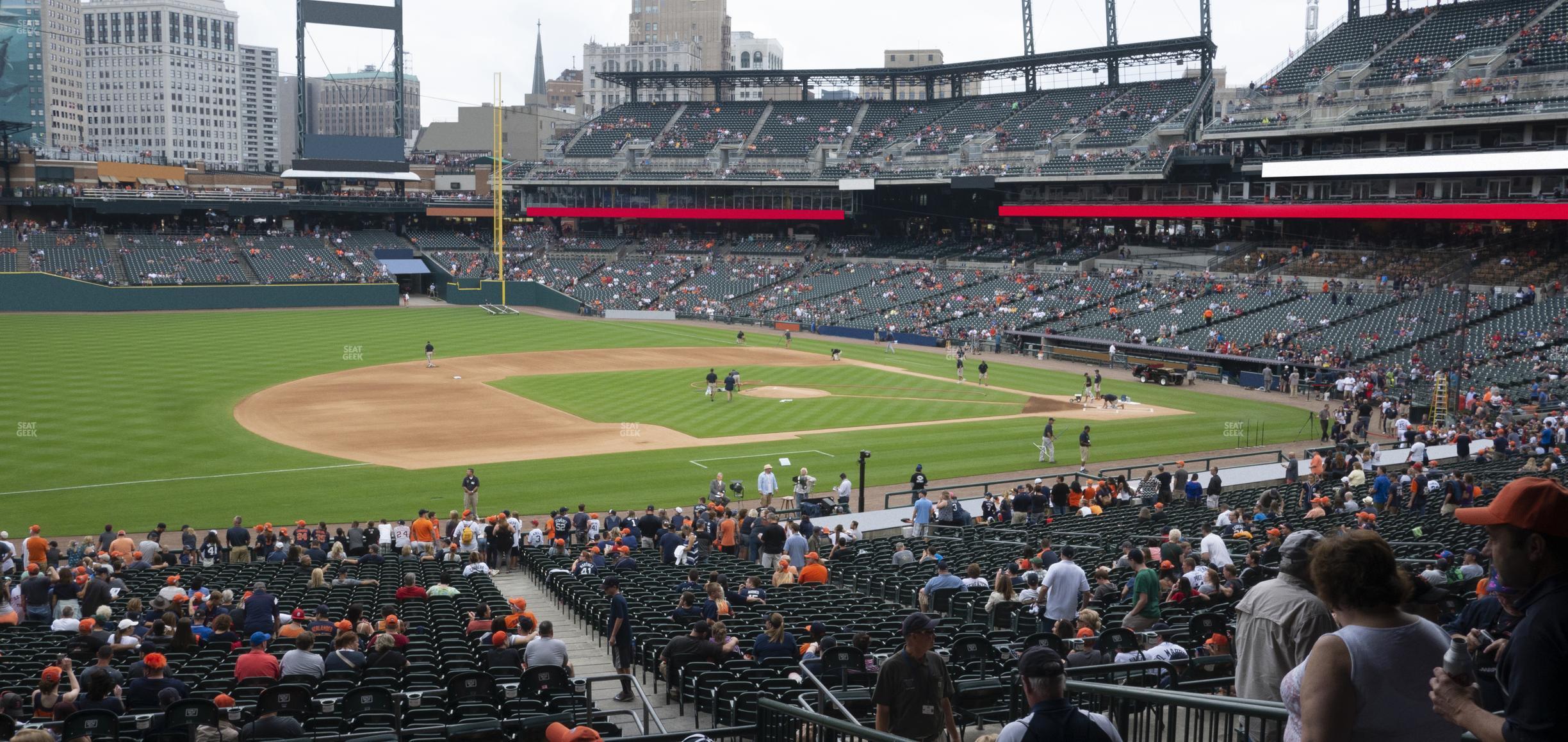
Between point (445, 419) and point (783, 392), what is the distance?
43.7ft

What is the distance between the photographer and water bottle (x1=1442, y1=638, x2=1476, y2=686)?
354 centimetres

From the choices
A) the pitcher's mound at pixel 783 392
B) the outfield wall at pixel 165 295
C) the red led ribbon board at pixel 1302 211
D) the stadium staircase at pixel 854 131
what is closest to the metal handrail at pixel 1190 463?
the pitcher's mound at pixel 783 392

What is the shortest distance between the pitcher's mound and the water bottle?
3996cm

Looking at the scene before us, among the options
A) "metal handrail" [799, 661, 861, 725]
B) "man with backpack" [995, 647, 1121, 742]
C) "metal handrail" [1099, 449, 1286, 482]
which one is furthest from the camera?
"metal handrail" [1099, 449, 1286, 482]

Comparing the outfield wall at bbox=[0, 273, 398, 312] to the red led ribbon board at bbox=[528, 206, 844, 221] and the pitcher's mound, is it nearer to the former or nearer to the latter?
the red led ribbon board at bbox=[528, 206, 844, 221]

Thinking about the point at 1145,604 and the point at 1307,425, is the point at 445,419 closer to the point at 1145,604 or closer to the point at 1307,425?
the point at 1307,425

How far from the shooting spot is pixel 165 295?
239 feet

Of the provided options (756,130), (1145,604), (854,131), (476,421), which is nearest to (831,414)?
(476,421)

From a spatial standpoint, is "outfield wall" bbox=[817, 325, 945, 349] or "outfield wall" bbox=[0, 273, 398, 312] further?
"outfield wall" bbox=[0, 273, 398, 312]

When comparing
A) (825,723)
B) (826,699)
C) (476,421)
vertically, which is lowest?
(476,421)

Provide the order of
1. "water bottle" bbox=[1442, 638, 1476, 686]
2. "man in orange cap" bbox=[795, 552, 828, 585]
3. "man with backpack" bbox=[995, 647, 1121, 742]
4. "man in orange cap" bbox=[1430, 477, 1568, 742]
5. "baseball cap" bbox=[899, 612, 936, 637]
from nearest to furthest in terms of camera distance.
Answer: "man in orange cap" bbox=[1430, 477, 1568, 742]
"water bottle" bbox=[1442, 638, 1476, 686]
"man with backpack" bbox=[995, 647, 1121, 742]
"baseball cap" bbox=[899, 612, 936, 637]
"man in orange cap" bbox=[795, 552, 828, 585]

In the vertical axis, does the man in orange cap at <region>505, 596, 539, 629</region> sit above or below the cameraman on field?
above

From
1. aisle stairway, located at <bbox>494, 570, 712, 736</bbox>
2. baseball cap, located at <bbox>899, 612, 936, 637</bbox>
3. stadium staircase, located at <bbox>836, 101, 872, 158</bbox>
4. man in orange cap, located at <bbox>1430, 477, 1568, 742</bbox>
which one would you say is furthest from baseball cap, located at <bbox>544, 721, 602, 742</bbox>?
stadium staircase, located at <bbox>836, 101, 872, 158</bbox>

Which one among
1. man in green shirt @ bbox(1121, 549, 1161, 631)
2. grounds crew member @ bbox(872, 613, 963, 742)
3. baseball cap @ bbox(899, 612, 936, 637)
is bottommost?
man in green shirt @ bbox(1121, 549, 1161, 631)
